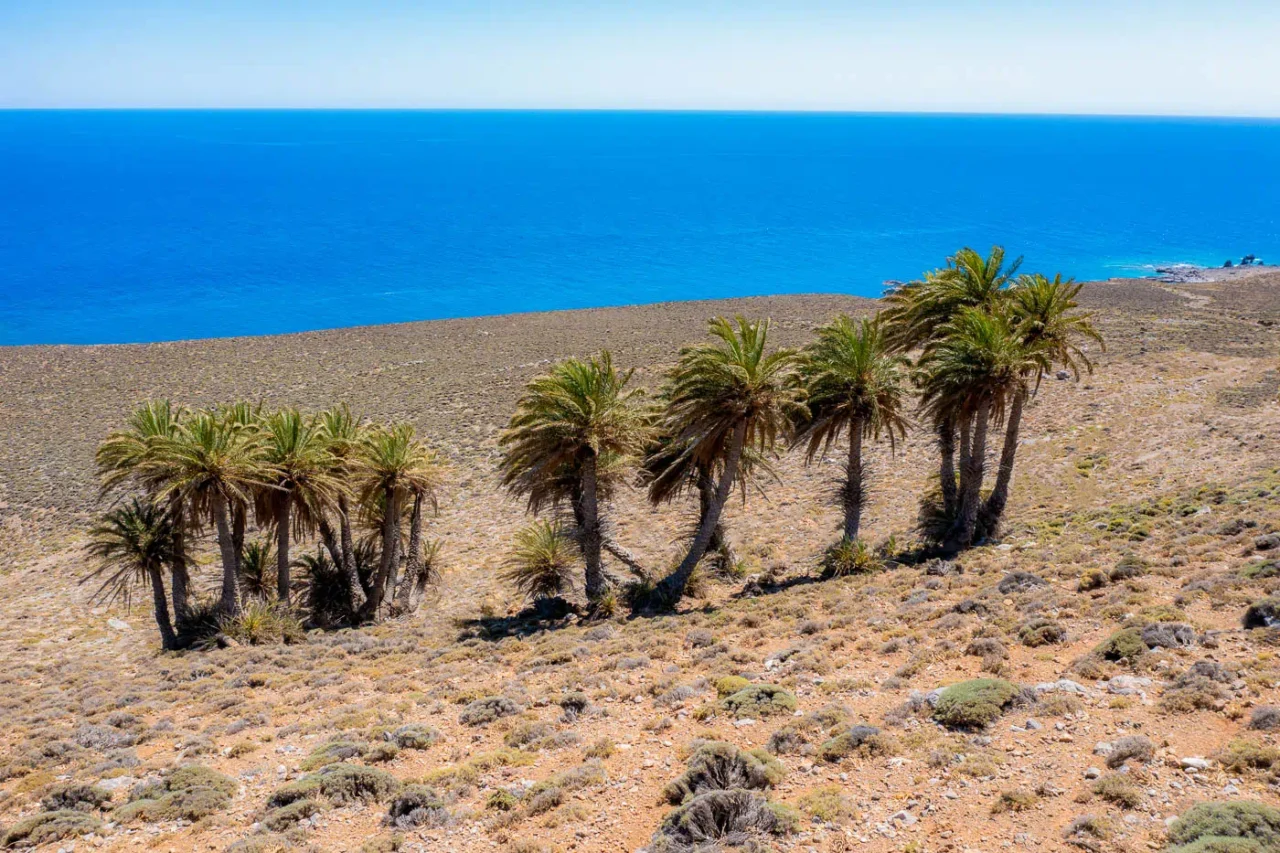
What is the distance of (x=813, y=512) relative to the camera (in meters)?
29.2

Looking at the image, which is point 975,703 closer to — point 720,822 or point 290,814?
point 720,822

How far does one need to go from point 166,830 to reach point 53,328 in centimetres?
9903

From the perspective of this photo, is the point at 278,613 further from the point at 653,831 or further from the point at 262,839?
the point at 653,831

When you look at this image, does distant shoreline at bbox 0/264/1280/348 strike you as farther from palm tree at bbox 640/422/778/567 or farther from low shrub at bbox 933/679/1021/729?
low shrub at bbox 933/679/1021/729

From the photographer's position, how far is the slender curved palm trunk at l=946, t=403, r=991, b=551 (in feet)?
73.9

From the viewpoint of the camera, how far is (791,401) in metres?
21.1

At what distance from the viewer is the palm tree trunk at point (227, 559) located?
20.8m

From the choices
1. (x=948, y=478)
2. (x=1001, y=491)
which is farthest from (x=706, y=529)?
(x=1001, y=491)

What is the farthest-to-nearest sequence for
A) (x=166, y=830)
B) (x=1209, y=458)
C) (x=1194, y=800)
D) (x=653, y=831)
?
(x=1209, y=458) → (x=166, y=830) → (x=653, y=831) → (x=1194, y=800)

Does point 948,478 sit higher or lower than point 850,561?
higher

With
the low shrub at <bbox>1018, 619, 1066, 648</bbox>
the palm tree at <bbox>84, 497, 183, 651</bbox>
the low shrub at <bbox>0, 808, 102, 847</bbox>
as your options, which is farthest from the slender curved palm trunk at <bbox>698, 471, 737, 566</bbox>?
the low shrub at <bbox>0, 808, 102, 847</bbox>

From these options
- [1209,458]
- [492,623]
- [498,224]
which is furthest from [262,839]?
[498,224]

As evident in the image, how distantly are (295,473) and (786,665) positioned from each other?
1338 cm

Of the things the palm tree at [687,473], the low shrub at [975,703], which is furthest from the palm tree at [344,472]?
the low shrub at [975,703]
